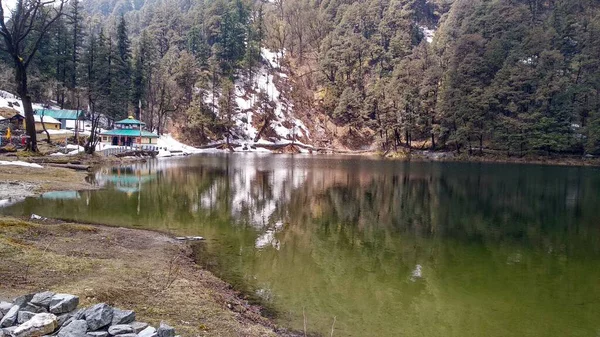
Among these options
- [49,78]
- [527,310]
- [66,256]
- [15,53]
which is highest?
[49,78]

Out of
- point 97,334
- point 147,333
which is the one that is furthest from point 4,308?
point 147,333

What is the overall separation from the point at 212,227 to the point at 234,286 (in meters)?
7.73

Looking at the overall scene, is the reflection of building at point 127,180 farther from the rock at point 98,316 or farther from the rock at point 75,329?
the rock at point 75,329

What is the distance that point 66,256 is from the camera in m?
10.9

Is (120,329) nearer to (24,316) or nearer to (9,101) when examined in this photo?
(24,316)

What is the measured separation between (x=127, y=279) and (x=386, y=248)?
10809mm

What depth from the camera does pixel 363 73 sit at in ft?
373

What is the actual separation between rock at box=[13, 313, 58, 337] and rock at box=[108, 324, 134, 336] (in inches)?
33.5

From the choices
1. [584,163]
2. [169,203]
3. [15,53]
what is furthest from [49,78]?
[584,163]

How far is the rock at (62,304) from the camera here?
249 inches

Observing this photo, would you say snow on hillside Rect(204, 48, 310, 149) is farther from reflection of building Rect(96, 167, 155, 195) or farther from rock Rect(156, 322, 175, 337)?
rock Rect(156, 322, 175, 337)

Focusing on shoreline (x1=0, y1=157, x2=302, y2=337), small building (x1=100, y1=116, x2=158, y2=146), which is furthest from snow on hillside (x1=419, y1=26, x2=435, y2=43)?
shoreline (x1=0, y1=157, x2=302, y2=337)

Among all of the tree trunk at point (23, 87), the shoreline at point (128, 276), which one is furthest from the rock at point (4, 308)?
the tree trunk at point (23, 87)

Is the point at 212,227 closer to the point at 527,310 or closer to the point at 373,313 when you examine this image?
the point at 373,313
